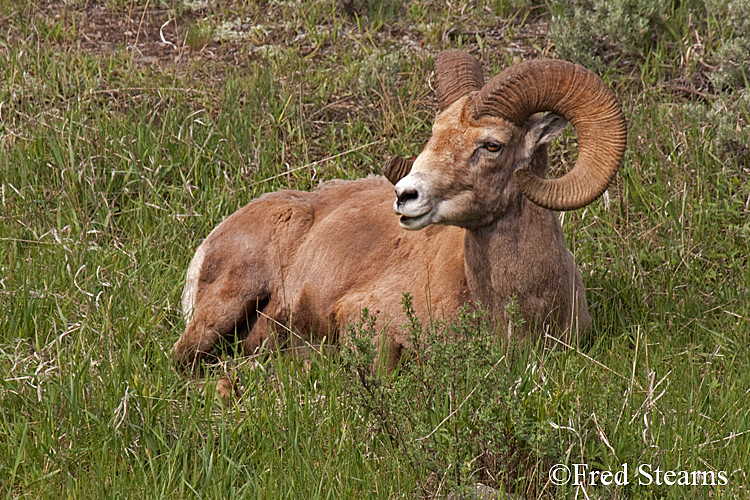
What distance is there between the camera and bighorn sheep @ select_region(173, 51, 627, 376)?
15.1 ft

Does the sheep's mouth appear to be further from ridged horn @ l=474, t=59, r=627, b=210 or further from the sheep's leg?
the sheep's leg

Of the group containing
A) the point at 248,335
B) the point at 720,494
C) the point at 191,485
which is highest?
the point at 720,494

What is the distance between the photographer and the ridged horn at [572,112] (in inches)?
179

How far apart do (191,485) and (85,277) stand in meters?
2.41

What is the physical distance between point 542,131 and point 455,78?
22.9 inches

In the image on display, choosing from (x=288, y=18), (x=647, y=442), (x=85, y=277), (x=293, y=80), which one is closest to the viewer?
(x=647, y=442)

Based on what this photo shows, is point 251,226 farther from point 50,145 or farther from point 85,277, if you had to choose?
point 50,145

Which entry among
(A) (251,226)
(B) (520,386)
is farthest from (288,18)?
(B) (520,386)

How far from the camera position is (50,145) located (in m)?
6.86

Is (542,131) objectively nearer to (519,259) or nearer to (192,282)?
(519,259)

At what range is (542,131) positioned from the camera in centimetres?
484

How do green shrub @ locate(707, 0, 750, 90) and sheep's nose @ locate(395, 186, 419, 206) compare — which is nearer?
sheep's nose @ locate(395, 186, 419, 206)
